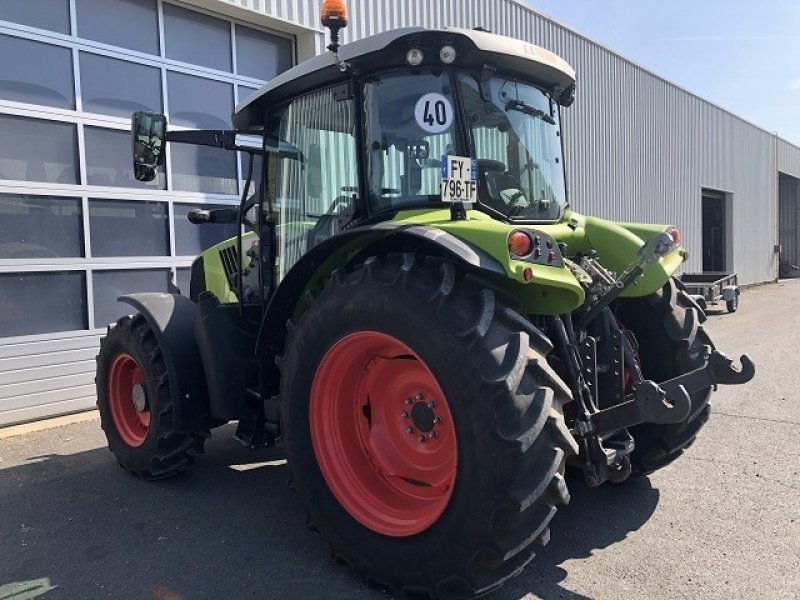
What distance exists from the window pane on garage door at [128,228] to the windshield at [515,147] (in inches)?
204

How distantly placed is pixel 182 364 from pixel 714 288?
1096cm

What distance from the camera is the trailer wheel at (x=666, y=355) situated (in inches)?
149

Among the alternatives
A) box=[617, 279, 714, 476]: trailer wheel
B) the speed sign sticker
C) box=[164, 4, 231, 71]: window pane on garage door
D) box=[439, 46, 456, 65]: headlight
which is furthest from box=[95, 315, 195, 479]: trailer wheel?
box=[164, 4, 231, 71]: window pane on garage door

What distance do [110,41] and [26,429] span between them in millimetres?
4123

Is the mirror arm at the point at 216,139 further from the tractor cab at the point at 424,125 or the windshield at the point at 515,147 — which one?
the windshield at the point at 515,147

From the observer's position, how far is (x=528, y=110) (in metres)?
3.59

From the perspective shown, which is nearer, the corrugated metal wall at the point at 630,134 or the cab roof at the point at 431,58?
the cab roof at the point at 431,58

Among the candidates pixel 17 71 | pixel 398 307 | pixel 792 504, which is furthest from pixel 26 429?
pixel 792 504

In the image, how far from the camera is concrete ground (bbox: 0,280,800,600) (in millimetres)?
3023

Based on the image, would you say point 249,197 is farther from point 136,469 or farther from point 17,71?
point 17,71

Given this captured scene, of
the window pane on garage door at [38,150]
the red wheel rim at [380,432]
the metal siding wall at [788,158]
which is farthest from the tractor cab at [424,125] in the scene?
the metal siding wall at [788,158]

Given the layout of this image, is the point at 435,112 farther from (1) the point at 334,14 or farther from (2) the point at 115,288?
(2) the point at 115,288

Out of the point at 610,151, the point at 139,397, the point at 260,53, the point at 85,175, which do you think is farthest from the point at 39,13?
the point at 610,151

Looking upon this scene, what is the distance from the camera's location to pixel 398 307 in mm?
2807
